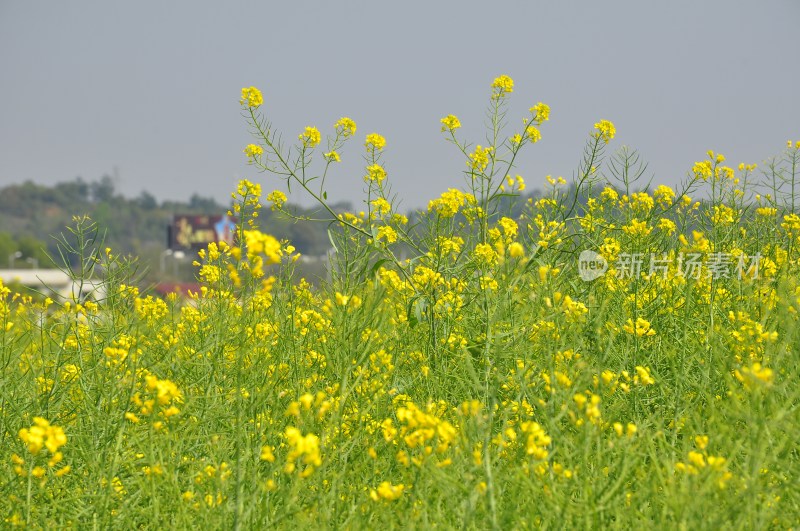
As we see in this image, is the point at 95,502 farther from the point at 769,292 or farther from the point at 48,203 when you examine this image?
the point at 48,203

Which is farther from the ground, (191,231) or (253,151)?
(191,231)

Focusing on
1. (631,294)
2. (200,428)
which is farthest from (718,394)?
(200,428)

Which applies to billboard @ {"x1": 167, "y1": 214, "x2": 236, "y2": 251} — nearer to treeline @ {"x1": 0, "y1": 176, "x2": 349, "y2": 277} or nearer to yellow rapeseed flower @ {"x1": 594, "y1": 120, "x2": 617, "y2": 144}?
treeline @ {"x1": 0, "y1": 176, "x2": 349, "y2": 277}

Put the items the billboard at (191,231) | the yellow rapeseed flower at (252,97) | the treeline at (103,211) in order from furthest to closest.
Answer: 1. the treeline at (103,211)
2. the billboard at (191,231)
3. the yellow rapeseed flower at (252,97)

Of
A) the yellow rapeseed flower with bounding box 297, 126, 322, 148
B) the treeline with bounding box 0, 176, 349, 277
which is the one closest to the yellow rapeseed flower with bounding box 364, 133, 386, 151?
the yellow rapeseed flower with bounding box 297, 126, 322, 148

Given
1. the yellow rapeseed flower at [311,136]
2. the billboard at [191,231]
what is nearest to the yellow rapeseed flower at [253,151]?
the yellow rapeseed flower at [311,136]

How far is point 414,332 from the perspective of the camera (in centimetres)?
381

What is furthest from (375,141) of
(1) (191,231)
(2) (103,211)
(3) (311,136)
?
(2) (103,211)

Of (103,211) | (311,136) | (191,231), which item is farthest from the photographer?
(103,211)

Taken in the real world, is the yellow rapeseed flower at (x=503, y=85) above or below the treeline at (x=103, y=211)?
below

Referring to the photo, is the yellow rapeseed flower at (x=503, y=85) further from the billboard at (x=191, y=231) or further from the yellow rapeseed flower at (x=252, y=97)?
the billboard at (x=191, y=231)

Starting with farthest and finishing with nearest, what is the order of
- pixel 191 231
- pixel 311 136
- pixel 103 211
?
pixel 103 211 → pixel 191 231 → pixel 311 136

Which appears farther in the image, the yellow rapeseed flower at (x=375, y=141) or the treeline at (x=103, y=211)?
the treeline at (x=103, y=211)

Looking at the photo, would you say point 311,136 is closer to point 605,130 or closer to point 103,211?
point 605,130
